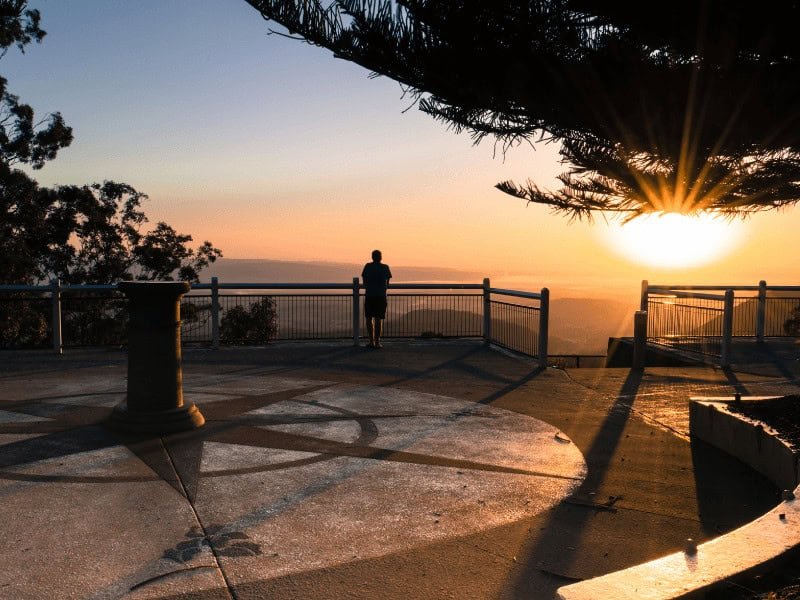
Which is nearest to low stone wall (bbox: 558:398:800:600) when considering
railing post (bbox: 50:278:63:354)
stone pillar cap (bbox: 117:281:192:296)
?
stone pillar cap (bbox: 117:281:192:296)

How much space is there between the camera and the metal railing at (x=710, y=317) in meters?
12.5

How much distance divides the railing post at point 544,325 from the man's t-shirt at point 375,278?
3.40 m

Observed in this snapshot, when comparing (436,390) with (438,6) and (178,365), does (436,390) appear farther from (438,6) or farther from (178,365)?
(438,6)

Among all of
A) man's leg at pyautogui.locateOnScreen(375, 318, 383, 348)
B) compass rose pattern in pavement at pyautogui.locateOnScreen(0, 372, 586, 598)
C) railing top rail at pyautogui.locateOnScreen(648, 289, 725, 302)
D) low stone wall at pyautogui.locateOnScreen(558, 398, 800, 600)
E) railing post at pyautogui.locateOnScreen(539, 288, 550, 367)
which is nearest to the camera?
low stone wall at pyautogui.locateOnScreen(558, 398, 800, 600)

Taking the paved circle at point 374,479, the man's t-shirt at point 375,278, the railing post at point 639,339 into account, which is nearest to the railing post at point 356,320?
the man's t-shirt at point 375,278

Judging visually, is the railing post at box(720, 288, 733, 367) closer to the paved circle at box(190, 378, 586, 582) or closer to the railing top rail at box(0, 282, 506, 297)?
the railing top rail at box(0, 282, 506, 297)

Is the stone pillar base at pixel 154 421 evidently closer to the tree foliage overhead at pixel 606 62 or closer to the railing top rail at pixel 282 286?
the tree foliage overhead at pixel 606 62

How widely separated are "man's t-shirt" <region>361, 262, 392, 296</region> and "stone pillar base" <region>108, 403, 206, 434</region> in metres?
6.91

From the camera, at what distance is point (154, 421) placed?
6395mm

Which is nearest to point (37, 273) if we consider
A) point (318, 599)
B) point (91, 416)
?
point (91, 416)

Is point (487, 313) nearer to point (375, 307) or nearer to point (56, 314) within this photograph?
point (375, 307)

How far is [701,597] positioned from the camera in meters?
2.60

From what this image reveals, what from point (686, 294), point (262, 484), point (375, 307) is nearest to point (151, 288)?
point (262, 484)

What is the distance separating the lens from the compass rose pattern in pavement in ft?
12.2
